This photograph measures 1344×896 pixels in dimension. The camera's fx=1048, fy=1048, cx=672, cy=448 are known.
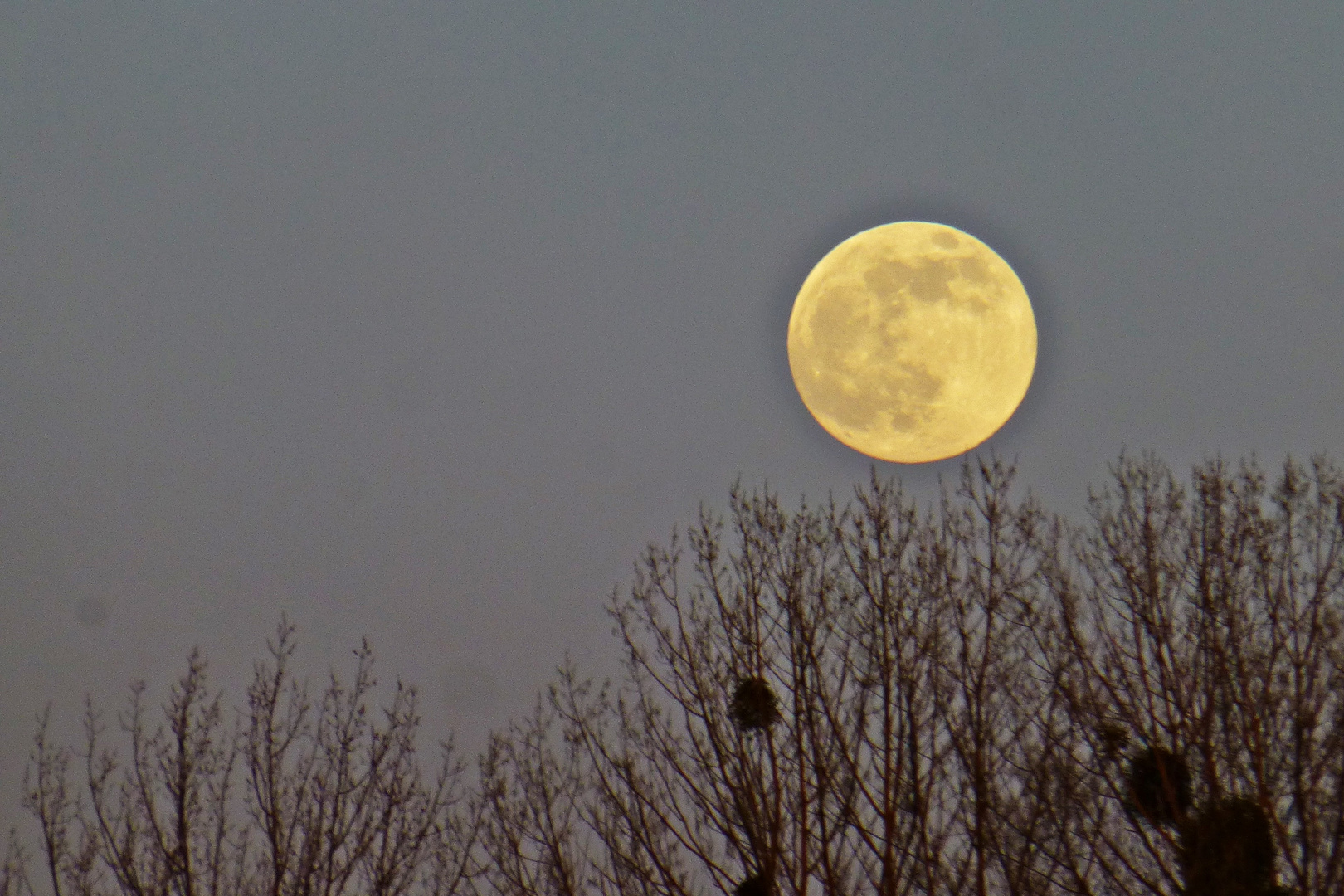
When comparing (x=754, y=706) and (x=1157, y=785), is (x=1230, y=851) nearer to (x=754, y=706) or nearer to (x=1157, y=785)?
(x=1157, y=785)

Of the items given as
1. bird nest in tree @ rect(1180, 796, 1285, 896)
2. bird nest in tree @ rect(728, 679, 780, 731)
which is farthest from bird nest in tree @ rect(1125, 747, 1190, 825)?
bird nest in tree @ rect(728, 679, 780, 731)

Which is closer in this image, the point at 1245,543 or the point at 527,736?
the point at 1245,543

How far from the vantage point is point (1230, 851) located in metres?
7.75

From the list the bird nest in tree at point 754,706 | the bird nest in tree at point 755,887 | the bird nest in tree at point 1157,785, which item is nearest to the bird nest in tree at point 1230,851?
the bird nest in tree at point 1157,785

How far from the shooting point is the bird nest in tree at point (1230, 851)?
773 centimetres

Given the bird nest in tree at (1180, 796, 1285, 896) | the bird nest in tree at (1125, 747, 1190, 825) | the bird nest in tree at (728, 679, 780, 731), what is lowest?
the bird nest in tree at (1180, 796, 1285, 896)

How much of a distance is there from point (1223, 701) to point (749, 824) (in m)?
4.23

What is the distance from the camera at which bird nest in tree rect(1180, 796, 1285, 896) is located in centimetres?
773

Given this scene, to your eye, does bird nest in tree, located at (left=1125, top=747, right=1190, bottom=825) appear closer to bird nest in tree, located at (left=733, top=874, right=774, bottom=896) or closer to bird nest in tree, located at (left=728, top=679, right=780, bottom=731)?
bird nest in tree, located at (left=728, top=679, right=780, bottom=731)

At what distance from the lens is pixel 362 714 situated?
9.19 m

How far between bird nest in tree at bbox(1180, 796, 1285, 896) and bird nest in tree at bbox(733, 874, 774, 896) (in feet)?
10.2

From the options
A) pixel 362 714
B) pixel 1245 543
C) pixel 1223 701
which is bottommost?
pixel 1223 701

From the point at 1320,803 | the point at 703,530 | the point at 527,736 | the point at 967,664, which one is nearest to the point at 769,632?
the point at 703,530

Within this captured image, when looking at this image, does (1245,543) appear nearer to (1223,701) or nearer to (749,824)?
(1223,701)
